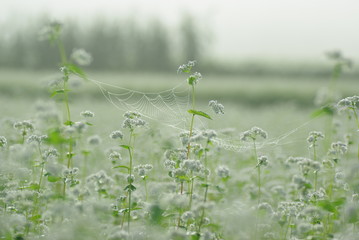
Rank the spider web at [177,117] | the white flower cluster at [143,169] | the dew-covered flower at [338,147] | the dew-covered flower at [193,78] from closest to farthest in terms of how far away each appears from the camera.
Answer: the dew-covered flower at [193,78] → the white flower cluster at [143,169] → the dew-covered flower at [338,147] → the spider web at [177,117]

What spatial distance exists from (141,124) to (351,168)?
5.92 feet

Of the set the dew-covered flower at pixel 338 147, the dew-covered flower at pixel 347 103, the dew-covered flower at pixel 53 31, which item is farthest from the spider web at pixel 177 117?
the dew-covered flower at pixel 347 103

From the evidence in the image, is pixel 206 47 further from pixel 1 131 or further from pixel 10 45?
pixel 1 131

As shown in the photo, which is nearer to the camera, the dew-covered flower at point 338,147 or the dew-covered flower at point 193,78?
the dew-covered flower at point 193,78

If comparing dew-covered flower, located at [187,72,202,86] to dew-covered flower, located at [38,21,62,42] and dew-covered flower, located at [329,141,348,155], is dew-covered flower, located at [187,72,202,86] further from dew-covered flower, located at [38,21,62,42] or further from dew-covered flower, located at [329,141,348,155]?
dew-covered flower, located at [329,141,348,155]

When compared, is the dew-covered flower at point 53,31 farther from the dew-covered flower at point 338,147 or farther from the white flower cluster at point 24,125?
the dew-covered flower at point 338,147

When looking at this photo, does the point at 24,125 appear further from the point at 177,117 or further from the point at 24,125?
the point at 177,117

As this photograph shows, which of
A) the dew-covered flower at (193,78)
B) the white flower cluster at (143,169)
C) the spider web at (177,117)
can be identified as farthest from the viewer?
the spider web at (177,117)

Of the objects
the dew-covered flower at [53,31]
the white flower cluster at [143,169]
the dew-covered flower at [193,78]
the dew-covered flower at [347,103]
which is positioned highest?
the dew-covered flower at [53,31]

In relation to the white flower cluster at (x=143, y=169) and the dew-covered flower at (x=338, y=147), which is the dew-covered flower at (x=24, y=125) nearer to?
the white flower cluster at (x=143, y=169)

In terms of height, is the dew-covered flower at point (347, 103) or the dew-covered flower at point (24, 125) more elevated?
the dew-covered flower at point (347, 103)

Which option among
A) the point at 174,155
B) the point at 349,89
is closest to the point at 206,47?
the point at 349,89

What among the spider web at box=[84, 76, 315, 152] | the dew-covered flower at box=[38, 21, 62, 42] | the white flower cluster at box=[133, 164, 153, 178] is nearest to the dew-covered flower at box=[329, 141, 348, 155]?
the spider web at box=[84, 76, 315, 152]

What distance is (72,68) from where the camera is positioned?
3.95 metres
